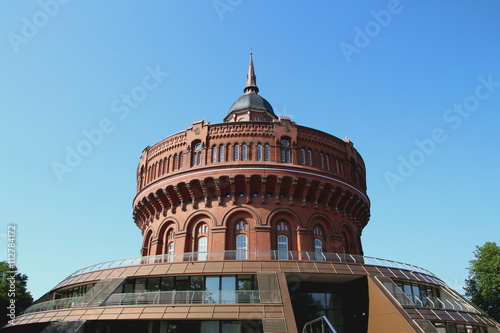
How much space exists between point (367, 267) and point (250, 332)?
943 centimetres

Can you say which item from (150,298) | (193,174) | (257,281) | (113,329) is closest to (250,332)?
(257,281)

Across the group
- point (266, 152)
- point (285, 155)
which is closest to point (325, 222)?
point (285, 155)

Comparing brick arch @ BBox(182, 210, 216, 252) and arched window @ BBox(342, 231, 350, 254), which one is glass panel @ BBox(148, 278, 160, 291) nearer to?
brick arch @ BBox(182, 210, 216, 252)

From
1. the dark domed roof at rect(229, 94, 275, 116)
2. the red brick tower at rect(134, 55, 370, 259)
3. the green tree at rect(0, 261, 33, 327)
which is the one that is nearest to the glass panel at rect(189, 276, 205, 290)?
the red brick tower at rect(134, 55, 370, 259)

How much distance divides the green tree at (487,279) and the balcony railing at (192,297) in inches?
1342

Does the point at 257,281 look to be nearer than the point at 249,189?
Yes

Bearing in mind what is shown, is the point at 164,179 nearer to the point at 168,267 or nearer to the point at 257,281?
the point at 168,267

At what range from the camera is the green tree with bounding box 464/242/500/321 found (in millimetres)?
44844

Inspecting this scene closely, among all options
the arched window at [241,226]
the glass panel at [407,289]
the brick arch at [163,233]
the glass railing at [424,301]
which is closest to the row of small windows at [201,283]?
the arched window at [241,226]

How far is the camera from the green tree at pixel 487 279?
44.8m

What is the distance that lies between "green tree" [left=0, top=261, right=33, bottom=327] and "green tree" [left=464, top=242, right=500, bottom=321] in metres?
49.0

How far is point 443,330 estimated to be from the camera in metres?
25.8

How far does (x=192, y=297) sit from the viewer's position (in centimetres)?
2431

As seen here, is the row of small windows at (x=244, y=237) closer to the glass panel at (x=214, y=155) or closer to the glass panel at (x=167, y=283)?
the glass panel at (x=167, y=283)
